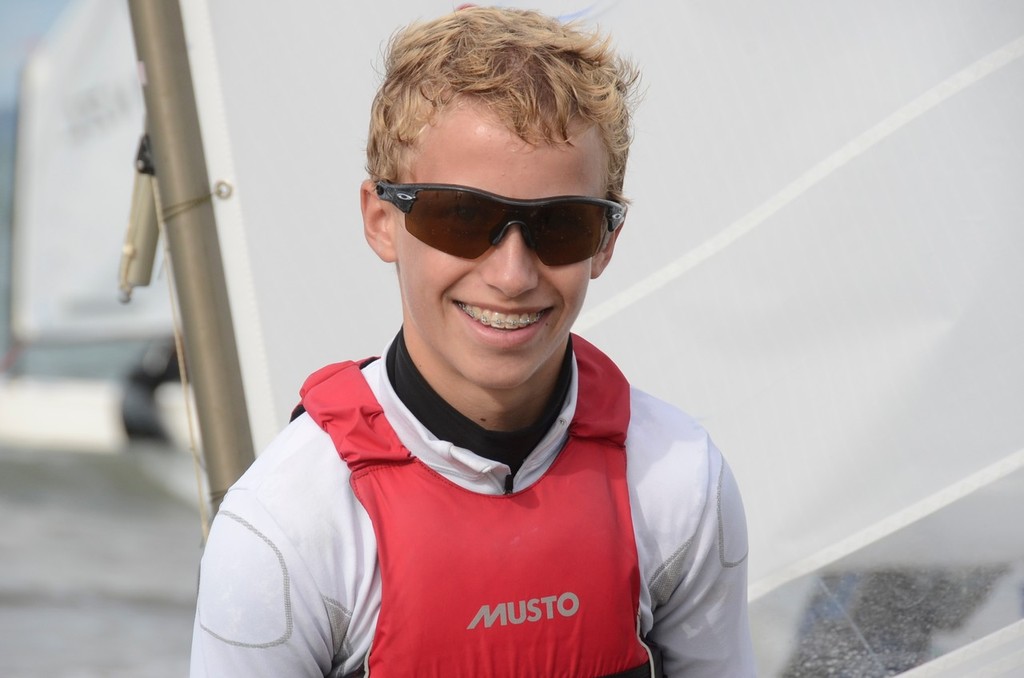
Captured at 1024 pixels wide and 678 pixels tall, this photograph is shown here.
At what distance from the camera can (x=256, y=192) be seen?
1.82m

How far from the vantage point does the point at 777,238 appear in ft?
5.72

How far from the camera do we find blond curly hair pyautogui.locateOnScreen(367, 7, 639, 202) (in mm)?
1034

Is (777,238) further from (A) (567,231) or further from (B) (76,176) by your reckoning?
(B) (76,176)

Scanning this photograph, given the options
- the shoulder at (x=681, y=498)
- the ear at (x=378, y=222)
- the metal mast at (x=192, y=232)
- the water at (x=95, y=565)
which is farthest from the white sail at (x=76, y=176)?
the shoulder at (x=681, y=498)

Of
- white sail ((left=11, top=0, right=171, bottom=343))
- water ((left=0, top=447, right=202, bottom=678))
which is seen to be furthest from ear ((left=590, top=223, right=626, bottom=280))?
water ((left=0, top=447, right=202, bottom=678))

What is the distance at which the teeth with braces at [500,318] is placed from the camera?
41.4 inches

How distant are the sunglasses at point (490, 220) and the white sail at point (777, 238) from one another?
0.73 metres

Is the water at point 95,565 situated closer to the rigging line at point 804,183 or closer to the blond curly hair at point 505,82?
the rigging line at point 804,183

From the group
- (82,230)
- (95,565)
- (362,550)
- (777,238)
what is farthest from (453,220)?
(95,565)

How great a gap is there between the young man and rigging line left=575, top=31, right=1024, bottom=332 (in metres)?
0.59

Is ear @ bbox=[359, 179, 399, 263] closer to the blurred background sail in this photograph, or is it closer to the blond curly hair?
the blond curly hair

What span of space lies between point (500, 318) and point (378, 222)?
158 millimetres

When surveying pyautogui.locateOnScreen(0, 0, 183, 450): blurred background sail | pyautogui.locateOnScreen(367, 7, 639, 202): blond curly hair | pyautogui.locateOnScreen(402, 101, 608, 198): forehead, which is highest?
pyautogui.locateOnScreen(367, 7, 639, 202): blond curly hair

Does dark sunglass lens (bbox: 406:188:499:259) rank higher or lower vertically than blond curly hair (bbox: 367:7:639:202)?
lower
